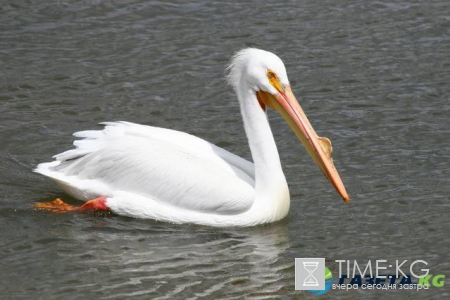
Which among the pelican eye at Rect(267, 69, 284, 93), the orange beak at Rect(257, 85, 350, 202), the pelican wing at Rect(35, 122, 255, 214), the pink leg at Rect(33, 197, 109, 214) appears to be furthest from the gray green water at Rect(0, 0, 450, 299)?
the pelican eye at Rect(267, 69, 284, 93)

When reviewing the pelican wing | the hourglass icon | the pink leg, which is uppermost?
the pelican wing

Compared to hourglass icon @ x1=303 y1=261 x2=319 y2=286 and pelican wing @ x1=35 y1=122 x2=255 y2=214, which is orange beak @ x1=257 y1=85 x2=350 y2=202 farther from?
hourglass icon @ x1=303 y1=261 x2=319 y2=286

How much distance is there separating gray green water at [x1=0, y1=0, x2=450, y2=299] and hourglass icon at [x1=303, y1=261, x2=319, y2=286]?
114mm

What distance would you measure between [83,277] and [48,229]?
797 millimetres

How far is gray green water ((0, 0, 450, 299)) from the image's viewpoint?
622cm

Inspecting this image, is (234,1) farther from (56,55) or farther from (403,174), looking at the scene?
(403,174)

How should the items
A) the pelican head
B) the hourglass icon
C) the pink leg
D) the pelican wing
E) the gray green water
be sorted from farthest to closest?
the pink leg < the pelican wing < the pelican head < the gray green water < the hourglass icon

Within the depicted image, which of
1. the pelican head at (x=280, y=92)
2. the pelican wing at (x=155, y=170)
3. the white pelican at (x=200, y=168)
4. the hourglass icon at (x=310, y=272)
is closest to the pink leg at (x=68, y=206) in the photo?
the white pelican at (x=200, y=168)

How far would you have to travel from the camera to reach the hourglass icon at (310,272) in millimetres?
6020

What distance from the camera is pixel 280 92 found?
6734 millimetres

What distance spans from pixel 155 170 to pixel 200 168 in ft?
1.09

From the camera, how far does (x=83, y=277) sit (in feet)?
20.0

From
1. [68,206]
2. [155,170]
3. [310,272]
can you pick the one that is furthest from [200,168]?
[310,272]

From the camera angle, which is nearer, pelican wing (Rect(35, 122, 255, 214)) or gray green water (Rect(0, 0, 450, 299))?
gray green water (Rect(0, 0, 450, 299))
